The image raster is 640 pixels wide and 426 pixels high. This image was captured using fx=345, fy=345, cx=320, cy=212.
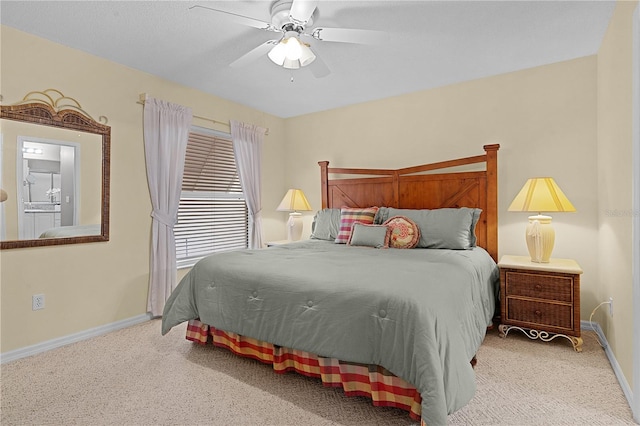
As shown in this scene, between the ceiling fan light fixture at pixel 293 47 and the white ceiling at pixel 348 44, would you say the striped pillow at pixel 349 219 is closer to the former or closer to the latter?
the white ceiling at pixel 348 44

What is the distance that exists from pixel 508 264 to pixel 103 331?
366 cm

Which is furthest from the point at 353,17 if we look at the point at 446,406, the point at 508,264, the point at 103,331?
the point at 103,331

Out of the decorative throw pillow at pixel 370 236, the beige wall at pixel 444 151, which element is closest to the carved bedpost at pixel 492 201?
the beige wall at pixel 444 151

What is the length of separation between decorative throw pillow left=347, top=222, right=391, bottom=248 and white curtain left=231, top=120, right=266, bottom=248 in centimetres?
170

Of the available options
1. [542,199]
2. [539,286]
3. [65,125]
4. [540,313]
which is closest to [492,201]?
[542,199]

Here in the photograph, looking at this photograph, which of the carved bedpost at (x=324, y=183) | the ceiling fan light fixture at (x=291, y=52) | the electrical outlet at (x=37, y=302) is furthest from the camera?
the carved bedpost at (x=324, y=183)

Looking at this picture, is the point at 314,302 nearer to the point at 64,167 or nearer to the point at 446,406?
the point at 446,406

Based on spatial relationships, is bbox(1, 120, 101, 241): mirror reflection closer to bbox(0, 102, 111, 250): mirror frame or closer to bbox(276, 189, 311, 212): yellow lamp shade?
bbox(0, 102, 111, 250): mirror frame

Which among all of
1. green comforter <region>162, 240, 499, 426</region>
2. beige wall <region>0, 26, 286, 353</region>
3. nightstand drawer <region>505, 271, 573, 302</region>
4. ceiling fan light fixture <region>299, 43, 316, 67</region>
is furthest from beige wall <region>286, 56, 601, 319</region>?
beige wall <region>0, 26, 286, 353</region>

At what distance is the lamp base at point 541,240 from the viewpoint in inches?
114

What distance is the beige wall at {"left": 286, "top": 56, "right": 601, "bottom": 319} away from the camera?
125 inches

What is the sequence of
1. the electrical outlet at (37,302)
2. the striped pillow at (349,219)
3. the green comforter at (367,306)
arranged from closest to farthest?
the green comforter at (367,306) → the electrical outlet at (37,302) → the striped pillow at (349,219)

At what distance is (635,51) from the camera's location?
1.87 meters

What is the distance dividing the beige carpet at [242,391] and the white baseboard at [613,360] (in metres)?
0.05
